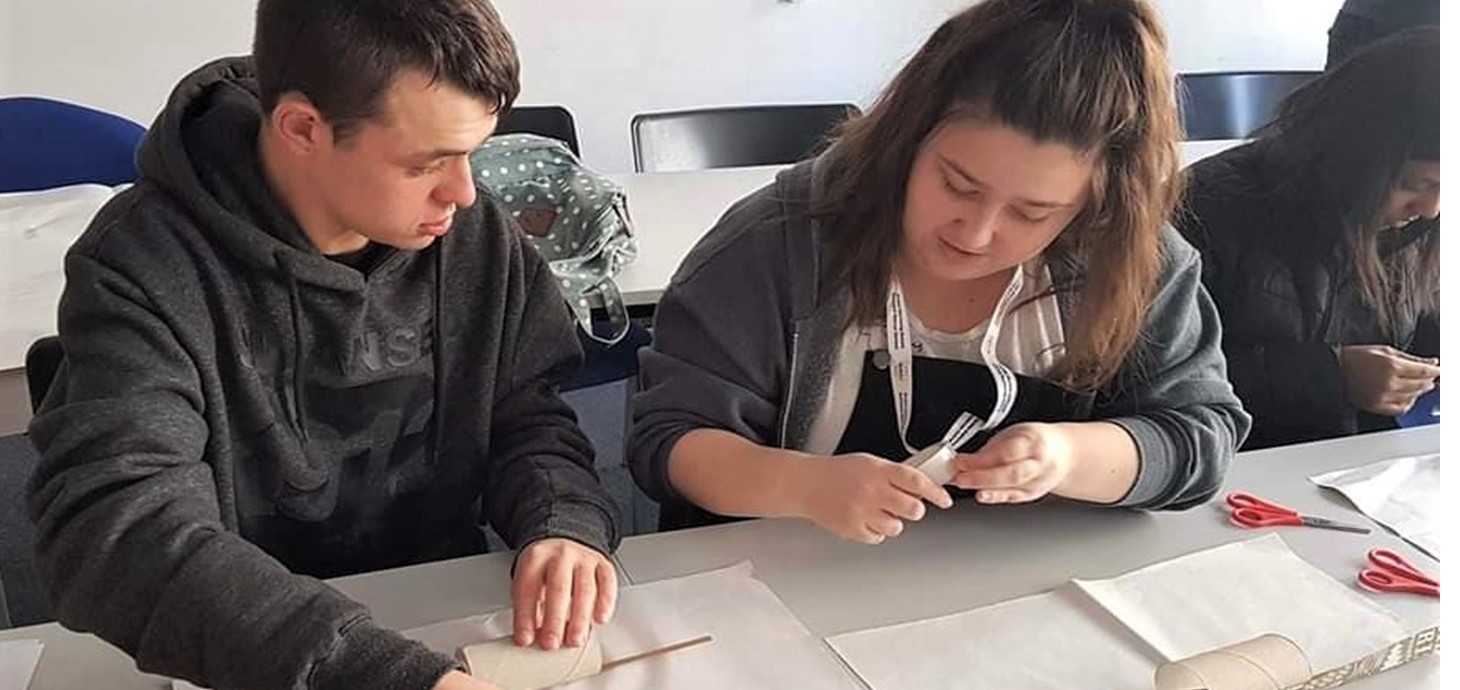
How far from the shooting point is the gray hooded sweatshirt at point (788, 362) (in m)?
1.09

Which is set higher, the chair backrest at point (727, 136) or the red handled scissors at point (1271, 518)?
the chair backrest at point (727, 136)

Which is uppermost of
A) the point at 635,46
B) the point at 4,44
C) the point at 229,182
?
the point at 4,44

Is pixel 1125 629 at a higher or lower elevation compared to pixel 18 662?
lower

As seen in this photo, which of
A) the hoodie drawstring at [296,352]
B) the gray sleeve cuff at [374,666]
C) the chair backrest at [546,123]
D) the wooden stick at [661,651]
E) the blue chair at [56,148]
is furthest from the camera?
the chair backrest at [546,123]

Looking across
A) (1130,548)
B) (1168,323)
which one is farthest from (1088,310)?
(1130,548)

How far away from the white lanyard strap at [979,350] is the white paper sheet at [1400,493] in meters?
0.28

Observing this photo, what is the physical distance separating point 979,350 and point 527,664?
0.48m

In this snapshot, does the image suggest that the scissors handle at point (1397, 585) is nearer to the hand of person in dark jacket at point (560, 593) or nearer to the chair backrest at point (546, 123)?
the hand of person in dark jacket at point (560, 593)

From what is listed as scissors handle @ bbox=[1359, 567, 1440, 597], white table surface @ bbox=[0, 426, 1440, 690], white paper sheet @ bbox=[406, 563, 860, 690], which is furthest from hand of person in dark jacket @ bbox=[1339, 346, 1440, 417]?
white paper sheet @ bbox=[406, 563, 860, 690]

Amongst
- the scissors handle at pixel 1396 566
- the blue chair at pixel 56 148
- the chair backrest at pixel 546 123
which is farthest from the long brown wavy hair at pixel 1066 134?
the blue chair at pixel 56 148

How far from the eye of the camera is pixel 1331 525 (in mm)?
1092

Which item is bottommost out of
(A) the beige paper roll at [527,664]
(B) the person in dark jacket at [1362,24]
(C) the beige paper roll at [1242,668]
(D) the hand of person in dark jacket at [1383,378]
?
(D) the hand of person in dark jacket at [1383,378]

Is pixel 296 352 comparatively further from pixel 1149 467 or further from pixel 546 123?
pixel 546 123

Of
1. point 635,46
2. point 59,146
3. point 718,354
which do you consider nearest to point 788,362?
point 718,354
